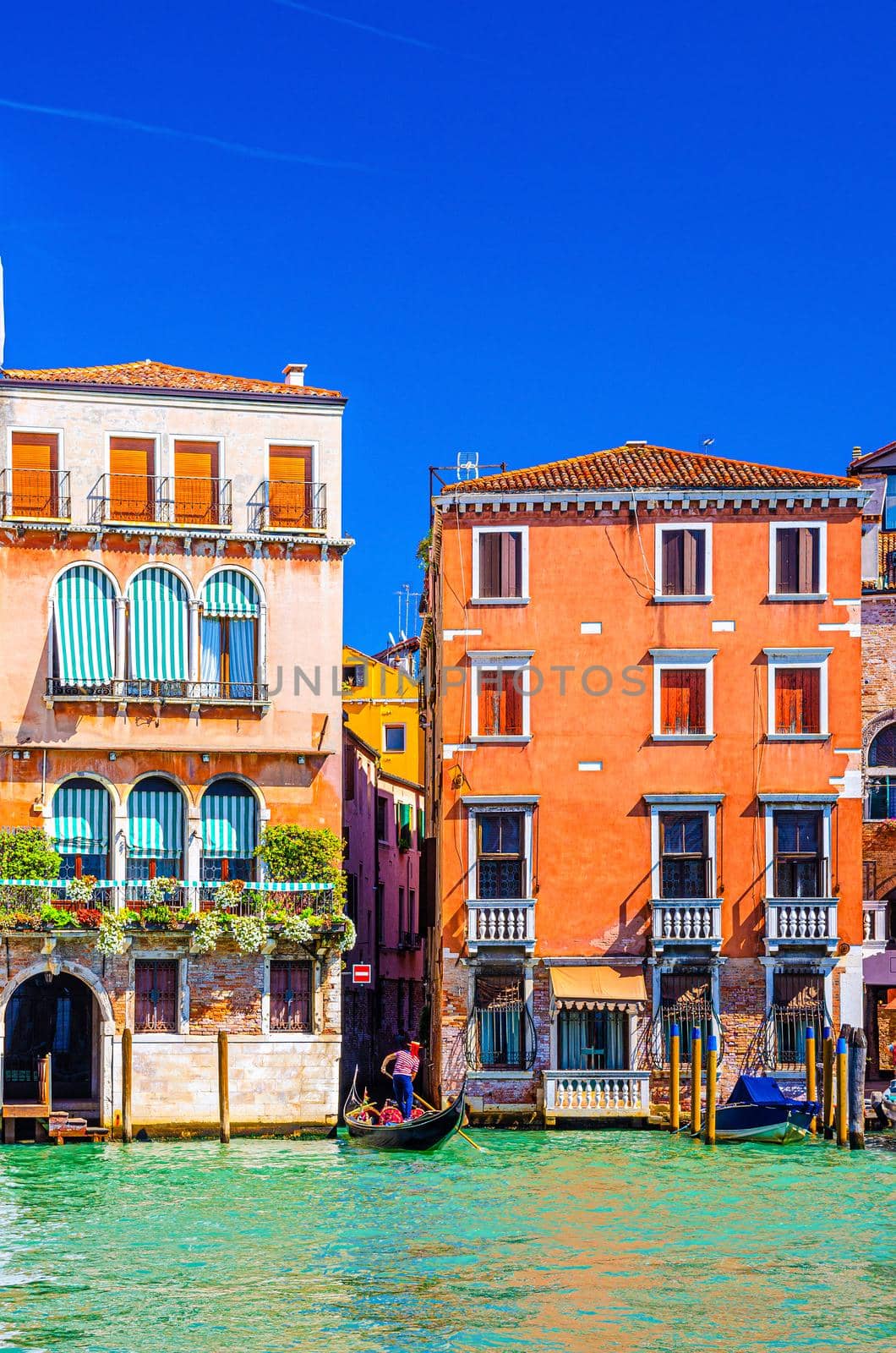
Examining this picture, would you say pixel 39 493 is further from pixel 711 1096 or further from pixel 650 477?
pixel 711 1096

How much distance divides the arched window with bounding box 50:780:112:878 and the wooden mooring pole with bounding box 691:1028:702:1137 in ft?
32.2

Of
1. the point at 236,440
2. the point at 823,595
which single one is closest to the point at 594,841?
the point at 823,595

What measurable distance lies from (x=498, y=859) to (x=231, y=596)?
20.8 feet

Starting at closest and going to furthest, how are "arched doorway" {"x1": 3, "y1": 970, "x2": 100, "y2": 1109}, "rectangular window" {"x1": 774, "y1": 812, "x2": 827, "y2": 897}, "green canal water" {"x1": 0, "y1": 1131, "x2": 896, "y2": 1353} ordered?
"green canal water" {"x1": 0, "y1": 1131, "x2": 896, "y2": 1353}
"rectangular window" {"x1": 774, "y1": 812, "x2": 827, "y2": 897}
"arched doorway" {"x1": 3, "y1": 970, "x2": 100, "y2": 1109}

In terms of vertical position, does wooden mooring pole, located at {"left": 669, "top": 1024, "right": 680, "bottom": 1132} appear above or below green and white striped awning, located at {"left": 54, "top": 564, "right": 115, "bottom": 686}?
below

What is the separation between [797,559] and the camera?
3706 cm

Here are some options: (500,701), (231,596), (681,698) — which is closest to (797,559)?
Answer: (681,698)

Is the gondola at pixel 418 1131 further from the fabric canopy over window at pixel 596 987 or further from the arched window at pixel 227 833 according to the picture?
the arched window at pixel 227 833

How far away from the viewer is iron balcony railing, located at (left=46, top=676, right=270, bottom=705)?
34.8 metres

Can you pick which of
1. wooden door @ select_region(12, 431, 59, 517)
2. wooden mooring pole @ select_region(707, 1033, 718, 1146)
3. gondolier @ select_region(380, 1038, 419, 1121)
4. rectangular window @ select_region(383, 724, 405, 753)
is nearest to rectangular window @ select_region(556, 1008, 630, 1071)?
wooden mooring pole @ select_region(707, 1033, 718, 1146)

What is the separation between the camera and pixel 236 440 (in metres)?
35.8

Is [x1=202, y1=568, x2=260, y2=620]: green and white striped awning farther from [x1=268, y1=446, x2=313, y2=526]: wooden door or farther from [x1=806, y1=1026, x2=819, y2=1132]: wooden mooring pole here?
[x1=806, y1=1026, x2=819, y2=1132]: wooden mooring pole

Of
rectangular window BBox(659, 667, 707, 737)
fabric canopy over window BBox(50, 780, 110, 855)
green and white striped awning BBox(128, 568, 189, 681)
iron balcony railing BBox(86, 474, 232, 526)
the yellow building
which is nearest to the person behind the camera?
fabric canopy over window BBox(50, 780, 110, 855)

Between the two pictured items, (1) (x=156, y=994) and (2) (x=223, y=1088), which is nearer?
(2) (x=223, y=1088)
